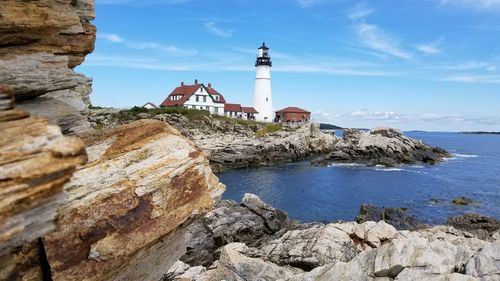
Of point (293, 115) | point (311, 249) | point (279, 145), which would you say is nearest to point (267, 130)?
point (279, 145)

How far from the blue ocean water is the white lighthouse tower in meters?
55.9

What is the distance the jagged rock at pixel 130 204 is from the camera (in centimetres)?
946

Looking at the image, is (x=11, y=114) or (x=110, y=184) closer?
(x=11, y=114)

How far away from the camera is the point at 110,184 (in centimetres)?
1016

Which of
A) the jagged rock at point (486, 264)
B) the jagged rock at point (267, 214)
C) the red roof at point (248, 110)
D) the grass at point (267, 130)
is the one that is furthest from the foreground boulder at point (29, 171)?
the red roof at point (248, 110)

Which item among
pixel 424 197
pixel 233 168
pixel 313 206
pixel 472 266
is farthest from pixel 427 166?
pixel 472 266

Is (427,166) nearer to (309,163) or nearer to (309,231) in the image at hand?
(309,163)

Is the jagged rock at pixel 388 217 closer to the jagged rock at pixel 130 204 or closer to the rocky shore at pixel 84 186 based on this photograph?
the rocky shore at pixel 84 186

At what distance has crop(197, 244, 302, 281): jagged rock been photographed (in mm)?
18438

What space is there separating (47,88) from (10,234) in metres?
5.52

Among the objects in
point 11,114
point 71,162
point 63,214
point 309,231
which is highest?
point 11,114

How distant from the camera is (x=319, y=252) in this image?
69.7 feet

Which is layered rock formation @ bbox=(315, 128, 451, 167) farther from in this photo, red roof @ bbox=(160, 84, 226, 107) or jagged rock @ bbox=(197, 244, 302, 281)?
jagged rock @ bbox=(197, 244, 302, 281)

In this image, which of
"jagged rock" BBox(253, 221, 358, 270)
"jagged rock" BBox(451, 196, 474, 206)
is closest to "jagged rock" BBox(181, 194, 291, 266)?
"jagged rock" BBox(253, 221, 358, 270)
